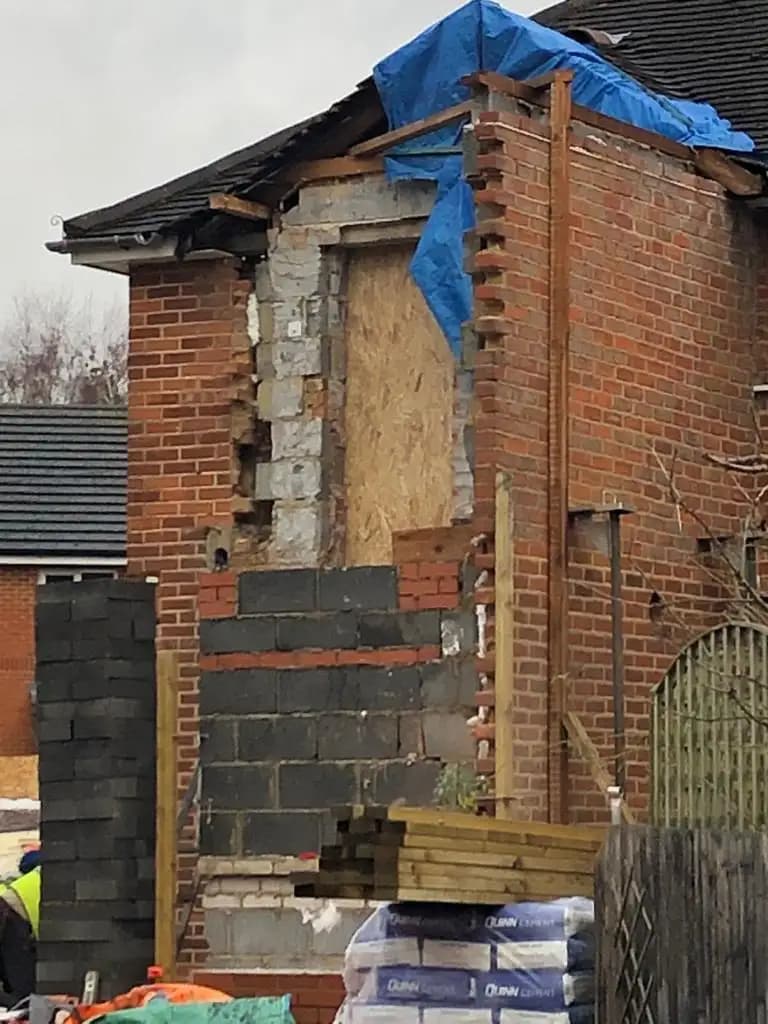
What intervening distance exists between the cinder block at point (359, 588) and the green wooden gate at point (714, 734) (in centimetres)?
231

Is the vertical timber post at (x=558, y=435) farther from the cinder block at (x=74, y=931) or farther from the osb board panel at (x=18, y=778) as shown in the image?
the osb board panel at (x=18, y=778)

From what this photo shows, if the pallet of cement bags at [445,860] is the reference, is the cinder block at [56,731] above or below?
above

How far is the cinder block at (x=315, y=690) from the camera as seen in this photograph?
12.3 metres

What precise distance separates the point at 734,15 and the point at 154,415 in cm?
534

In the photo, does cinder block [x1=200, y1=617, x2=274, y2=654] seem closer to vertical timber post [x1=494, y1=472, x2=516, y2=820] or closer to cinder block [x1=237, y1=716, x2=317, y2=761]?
cinder block [x1=237, y1=716, x2=317, y2=761]

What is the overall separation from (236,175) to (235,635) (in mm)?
3271

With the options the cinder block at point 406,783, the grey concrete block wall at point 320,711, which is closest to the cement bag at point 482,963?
the cinder block at point 406,783

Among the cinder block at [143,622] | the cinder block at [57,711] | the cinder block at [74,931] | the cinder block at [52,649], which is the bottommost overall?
the cinder block at [74,931]

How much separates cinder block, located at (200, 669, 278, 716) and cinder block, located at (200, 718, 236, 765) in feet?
0.20

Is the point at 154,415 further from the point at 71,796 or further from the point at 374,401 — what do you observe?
the point at 71,796

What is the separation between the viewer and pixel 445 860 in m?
9.72

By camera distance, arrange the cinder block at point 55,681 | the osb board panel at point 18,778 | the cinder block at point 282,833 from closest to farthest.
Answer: the cinder block at point 282,833 → the cinder block at point 55,681 → the osb board panel at point 18,778

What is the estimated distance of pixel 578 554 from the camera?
12.2 m

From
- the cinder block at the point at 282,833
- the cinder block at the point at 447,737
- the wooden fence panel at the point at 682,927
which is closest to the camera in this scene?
the wooden fence panel at the point at 682,927
